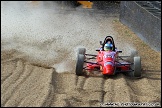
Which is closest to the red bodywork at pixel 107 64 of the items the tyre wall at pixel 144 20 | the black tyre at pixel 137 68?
the black tyre at pixel 137 68

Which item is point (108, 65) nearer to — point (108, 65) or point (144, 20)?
point (108, 65)

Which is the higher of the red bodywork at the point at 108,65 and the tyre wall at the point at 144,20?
the tyre wall at the point at 144,20

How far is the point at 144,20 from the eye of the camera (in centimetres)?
1534

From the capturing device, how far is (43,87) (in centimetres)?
904

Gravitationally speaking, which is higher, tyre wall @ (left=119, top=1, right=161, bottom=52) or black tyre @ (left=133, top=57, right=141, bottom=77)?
tyre wall @ (left=119, top=1, right=161, bottom=52)

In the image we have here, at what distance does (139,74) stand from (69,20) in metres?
9.88

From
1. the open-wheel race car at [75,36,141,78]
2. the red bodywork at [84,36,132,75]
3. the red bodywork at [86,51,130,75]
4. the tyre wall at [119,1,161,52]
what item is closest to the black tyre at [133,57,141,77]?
the open-wheel race car at [75,36,141,78]

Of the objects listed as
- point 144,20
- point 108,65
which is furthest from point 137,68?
point 144,20

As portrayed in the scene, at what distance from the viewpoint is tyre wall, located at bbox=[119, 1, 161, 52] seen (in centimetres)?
1377

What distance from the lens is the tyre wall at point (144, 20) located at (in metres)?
13.8

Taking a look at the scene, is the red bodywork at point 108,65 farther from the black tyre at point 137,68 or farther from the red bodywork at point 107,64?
the black tyre at point 137,68

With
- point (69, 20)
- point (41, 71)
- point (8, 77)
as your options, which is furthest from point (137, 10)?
point (8, 77)

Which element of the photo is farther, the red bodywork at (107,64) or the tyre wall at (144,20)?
the tyre wall at (144,20)

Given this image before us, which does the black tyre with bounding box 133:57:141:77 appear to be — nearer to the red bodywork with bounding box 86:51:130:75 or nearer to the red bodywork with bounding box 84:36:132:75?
the red bodywork with bounding box 84:36:132:75
